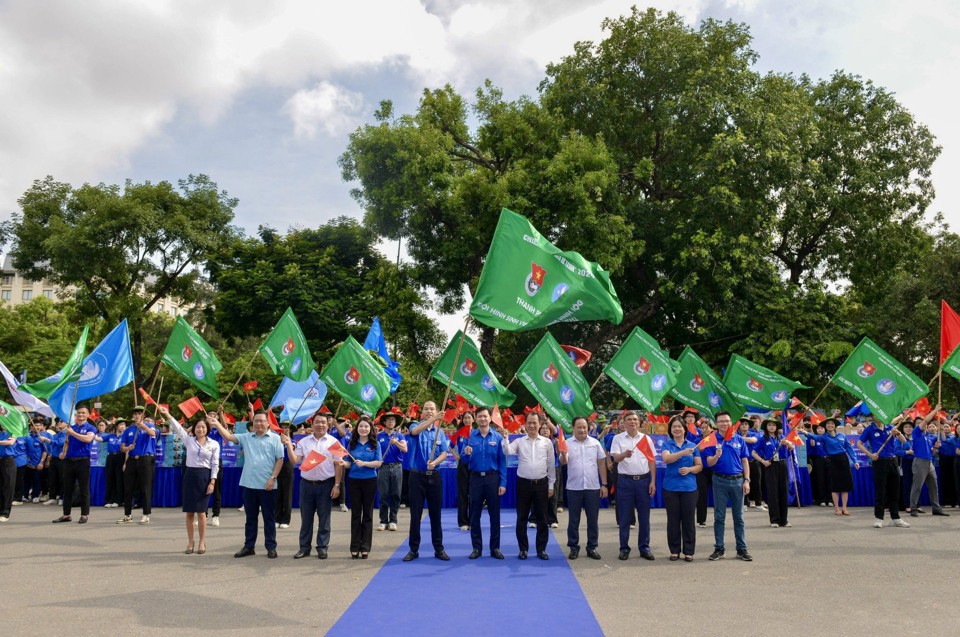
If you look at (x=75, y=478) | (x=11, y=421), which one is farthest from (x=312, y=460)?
(x=11, y=421)

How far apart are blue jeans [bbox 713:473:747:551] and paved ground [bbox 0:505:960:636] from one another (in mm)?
305

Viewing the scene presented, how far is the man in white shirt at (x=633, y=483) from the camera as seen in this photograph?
1006cm

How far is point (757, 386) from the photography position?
650 inches

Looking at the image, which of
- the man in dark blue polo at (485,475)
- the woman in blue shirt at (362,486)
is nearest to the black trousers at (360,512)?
the woman in blue shirt at (362,486)

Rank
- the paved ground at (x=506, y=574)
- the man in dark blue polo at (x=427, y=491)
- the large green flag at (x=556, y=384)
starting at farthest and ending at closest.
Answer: the large green flag at (x=556, y=384) → the man in dark blue polo at (x=427, y=491) → the paved ground at (x=506, y=574)

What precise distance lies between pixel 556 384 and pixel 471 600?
5323mm

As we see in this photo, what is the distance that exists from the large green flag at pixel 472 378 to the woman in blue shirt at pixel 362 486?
279cm

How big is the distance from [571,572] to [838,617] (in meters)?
3.05

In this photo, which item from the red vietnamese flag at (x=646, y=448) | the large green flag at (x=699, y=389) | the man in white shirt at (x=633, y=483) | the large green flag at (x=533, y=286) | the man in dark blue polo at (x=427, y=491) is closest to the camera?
the large green flag at (x=533, y=286)

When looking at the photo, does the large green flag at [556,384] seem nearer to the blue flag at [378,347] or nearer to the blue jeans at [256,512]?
the blue jeans at [256,512]

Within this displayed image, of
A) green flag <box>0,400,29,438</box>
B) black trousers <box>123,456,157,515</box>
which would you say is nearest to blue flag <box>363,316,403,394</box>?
black trousers <box>123,456,157,515</box>

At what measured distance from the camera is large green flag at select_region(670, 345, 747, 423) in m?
15.9

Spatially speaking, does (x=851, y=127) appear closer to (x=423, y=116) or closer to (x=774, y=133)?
(x=774, y=133)

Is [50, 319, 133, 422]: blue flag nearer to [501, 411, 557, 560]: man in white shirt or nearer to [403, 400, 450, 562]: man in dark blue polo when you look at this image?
[403, 400, 450, 562]: man in dark blue polo
